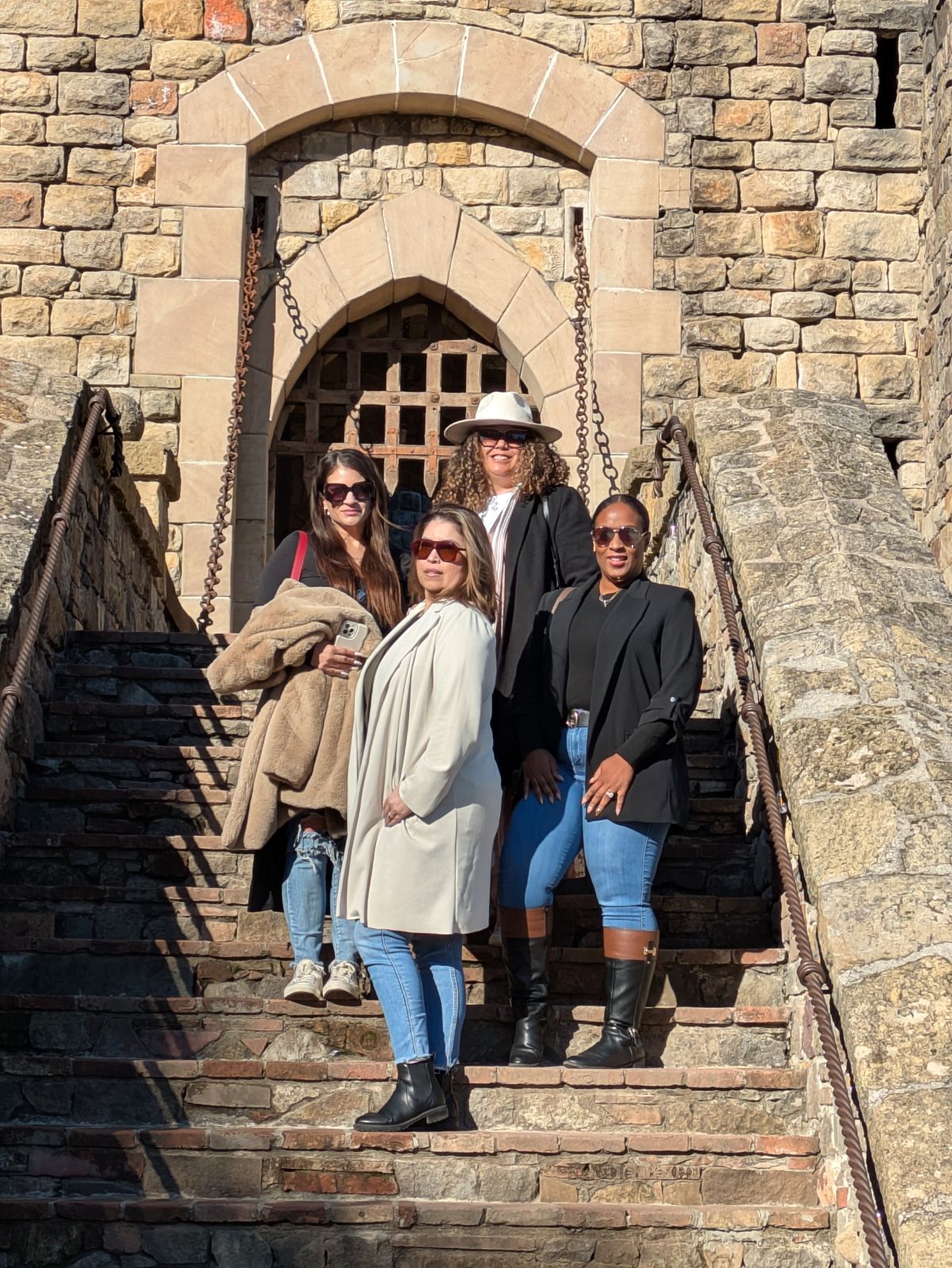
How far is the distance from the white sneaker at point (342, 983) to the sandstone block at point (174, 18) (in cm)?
730

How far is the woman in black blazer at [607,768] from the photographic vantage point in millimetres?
5070

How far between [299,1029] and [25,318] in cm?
658

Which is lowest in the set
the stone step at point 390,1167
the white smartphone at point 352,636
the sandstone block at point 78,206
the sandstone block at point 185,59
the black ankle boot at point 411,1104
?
the stone step at point 390,1167

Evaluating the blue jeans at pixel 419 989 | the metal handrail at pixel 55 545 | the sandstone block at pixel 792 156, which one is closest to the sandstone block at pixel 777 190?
the sandstone block at pixel 792 156

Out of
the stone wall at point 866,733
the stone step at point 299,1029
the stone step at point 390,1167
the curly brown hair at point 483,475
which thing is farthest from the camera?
the curly brown hair at point 483,475

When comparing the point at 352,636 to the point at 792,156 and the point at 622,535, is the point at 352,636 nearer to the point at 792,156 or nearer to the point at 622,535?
the point at 622,535

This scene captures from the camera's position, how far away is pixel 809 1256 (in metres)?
4.44

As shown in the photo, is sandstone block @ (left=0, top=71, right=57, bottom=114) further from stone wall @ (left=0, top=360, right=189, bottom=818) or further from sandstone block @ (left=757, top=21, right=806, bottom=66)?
sandstone block @ (left=757, top=21, right=806, bottom=66)

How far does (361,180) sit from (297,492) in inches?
71.6

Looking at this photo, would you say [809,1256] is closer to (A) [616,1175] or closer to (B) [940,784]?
(A) [616,1175]

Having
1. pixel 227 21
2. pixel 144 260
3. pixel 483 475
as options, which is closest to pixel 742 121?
pixel 227 21

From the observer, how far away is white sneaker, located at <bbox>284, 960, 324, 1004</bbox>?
197 inches

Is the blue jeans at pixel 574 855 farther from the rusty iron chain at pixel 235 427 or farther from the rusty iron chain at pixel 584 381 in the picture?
the rusty iron chain at pixel 584 381

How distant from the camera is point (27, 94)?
10.9 meters
